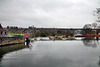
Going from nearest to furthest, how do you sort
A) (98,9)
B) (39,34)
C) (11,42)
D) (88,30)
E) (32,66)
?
(32,66) → (98,9) → (11,42) → (39,34) → (88,30)

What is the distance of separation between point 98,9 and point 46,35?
202 ft

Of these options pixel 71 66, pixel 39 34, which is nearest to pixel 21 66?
pixel 71 66

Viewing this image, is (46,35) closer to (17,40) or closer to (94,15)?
(17,40)

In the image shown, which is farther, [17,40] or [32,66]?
[17,40]

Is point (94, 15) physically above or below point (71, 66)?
above

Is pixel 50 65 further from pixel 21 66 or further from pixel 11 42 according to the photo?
pixel 11 42

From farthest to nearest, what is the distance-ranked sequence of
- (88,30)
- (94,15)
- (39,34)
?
(88,30), (39,34), (94,15)

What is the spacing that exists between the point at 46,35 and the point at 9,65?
66.9m

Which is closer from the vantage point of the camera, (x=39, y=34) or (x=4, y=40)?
(x=4, y=40)

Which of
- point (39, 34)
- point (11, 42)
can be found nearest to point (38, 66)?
point (11, 42)

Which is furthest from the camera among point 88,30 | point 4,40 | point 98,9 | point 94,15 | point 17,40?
point 88,30

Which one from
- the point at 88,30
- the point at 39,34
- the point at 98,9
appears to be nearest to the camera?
the point at 98,9

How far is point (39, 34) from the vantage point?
7538 cm

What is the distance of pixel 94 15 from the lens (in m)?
19.5
